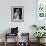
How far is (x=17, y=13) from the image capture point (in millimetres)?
6977

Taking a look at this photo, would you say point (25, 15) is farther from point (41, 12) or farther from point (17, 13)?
point (41, 12)

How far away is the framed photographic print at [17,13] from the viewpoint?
695 cm

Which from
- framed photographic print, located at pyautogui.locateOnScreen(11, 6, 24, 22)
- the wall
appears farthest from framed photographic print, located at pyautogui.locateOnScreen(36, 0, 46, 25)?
framed photographic print, located at pyautogui.locateOnScreen(11, 6, 24, 22)

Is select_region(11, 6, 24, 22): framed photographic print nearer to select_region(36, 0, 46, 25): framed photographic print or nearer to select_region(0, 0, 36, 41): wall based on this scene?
select_region(0, 0, 36, 41): wall

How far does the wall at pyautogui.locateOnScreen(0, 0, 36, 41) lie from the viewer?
6.93m

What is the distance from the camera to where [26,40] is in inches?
280

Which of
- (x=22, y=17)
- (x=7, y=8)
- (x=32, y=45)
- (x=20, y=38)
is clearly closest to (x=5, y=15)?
(x=7, y=8)

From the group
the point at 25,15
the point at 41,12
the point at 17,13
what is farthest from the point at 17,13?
the point at 41,12

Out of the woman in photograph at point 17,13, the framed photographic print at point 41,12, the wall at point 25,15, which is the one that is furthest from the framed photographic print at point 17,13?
the framed photographic print at point 41,12

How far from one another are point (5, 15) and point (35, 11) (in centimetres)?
136

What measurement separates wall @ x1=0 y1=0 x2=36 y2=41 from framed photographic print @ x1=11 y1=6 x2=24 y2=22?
135 millimetres

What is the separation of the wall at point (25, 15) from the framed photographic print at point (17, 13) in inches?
5.3

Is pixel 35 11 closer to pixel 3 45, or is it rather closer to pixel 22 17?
pixel 22 17

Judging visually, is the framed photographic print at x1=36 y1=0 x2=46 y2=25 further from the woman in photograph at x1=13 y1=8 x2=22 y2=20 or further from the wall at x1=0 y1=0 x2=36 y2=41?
the woman in photograph at x1=13 y1=8 x2=22 y2=20
